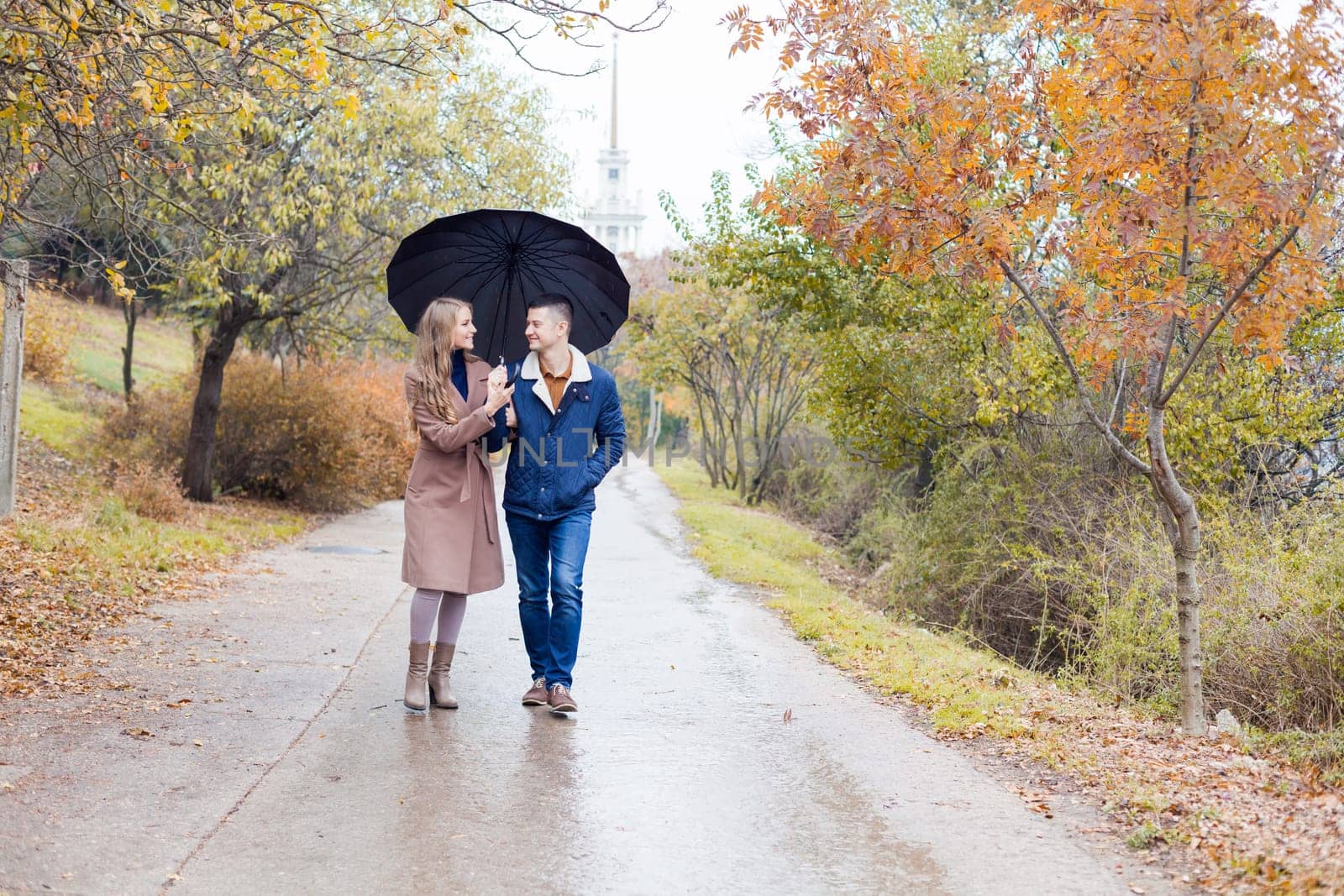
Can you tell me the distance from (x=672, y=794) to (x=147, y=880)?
2034 mm

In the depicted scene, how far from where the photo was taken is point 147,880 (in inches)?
153

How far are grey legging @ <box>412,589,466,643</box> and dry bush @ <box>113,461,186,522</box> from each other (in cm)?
908

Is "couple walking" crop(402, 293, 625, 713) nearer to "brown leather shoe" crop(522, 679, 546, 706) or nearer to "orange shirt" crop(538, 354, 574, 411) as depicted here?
"orange shirt" crop(538, 354, 574, 411)

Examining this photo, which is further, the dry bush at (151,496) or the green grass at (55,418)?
the green grass at (55,418)

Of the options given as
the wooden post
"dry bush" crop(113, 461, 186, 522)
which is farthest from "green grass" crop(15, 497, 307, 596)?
the wooden post

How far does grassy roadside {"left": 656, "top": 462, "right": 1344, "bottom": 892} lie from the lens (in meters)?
4.11

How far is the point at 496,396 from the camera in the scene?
6.09 metres

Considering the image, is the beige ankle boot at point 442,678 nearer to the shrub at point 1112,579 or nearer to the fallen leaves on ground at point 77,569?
the fallen leaves on ground at point 77,569

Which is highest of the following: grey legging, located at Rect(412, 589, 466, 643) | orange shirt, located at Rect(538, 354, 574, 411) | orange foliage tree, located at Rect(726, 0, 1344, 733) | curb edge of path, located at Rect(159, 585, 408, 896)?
orange foliage tree, located at Rect(726, 0, 1344, 733)

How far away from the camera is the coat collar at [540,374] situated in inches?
247

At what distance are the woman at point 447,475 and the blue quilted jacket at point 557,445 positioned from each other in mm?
140

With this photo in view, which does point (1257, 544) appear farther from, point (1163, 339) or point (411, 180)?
point (411, 180)

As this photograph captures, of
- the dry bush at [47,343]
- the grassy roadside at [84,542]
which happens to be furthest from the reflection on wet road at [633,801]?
the dry bush at [47,343]

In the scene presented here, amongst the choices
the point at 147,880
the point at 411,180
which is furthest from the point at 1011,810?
the point at 411,180
